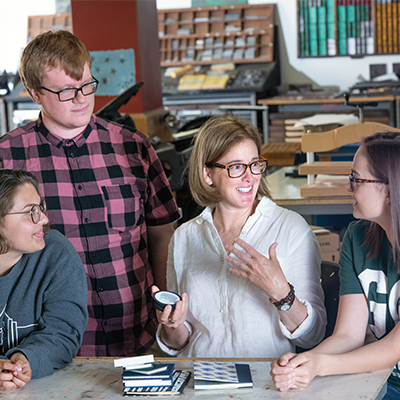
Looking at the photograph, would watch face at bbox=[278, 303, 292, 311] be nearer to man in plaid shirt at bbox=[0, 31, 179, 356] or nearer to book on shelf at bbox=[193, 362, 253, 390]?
book on shelf at bbox=[193, 362, 253, 390]

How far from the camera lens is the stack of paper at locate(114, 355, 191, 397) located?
1.36 meters

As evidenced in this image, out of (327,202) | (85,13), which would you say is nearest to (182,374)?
(327,202)

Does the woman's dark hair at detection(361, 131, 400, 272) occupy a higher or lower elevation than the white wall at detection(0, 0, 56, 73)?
lower

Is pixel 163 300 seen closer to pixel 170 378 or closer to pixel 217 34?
pixel 170 378

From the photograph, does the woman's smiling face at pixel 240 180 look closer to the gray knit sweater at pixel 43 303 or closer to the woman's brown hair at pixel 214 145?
the woman's brown hair at pixel 214 145

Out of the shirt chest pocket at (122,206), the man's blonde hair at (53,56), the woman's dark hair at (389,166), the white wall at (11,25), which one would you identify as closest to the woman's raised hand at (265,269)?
the woman's dark hair at (389,166)

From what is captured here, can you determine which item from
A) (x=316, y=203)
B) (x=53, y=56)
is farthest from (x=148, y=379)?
(x=316, y=203)

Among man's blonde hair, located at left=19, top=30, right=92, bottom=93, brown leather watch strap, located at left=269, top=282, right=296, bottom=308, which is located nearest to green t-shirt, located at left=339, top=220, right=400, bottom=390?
brown leather watch strap, located at left=269, top=282, right=296, bottom=308

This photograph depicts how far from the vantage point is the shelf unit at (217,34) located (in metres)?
7.48

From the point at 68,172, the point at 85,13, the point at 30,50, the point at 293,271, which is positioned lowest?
the point at 293,271

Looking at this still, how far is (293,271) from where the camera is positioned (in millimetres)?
1705

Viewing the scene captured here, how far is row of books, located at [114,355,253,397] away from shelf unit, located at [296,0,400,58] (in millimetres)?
6698

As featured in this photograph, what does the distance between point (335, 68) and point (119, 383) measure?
6.87 m

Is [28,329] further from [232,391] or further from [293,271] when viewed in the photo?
[293,271]
